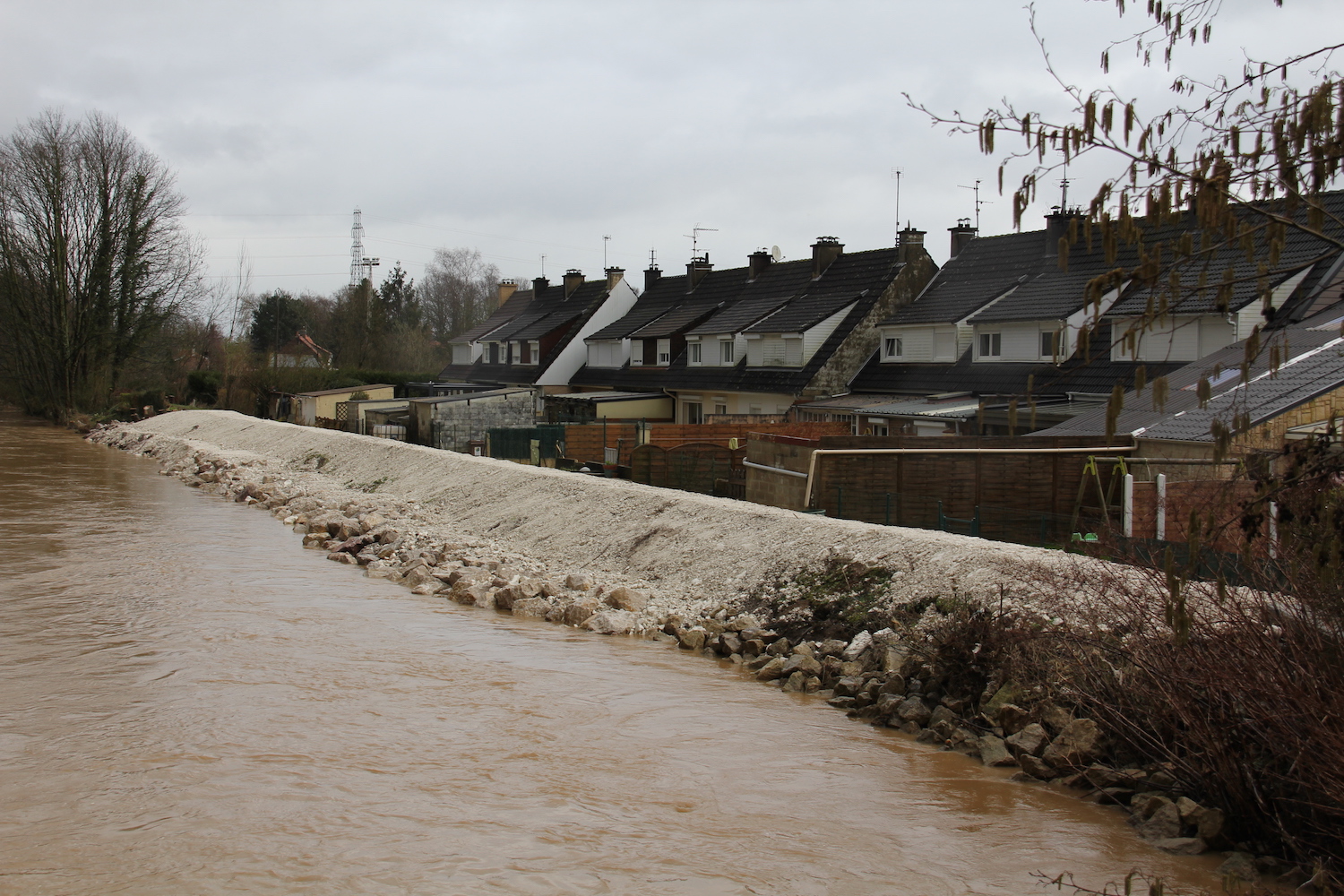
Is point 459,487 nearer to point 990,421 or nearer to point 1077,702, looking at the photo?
point 990,421

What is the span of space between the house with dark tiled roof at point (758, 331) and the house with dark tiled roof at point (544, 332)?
4.32 feet

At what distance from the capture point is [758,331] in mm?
40156

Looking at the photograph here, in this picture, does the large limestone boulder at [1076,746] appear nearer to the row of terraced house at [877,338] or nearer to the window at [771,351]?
the row of terraced house at [877,338]

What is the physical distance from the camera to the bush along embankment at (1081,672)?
7199 millimetres

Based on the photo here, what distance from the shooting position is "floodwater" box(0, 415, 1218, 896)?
7.55 meters

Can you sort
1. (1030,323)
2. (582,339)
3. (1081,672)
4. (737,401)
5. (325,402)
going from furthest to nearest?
1. (582,339)
2. (325,402)
3. (737,401)
4. (1030,323)
5. (1081,672)

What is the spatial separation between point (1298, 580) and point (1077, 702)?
8.70 feet

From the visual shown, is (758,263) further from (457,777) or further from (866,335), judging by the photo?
(457,777)

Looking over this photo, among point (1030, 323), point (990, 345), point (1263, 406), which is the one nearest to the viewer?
point (1263, 406)

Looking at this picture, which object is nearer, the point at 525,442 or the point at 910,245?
the point at 525,442

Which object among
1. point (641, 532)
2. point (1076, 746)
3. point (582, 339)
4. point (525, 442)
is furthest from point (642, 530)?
point (582, 339)

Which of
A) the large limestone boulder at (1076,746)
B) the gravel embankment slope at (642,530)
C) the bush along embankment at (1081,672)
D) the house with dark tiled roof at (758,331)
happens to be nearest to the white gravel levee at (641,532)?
the gravel embankment slope at (642,530)

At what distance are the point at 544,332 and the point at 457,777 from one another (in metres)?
46.3

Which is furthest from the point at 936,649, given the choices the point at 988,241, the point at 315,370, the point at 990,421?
the point at 315,370
